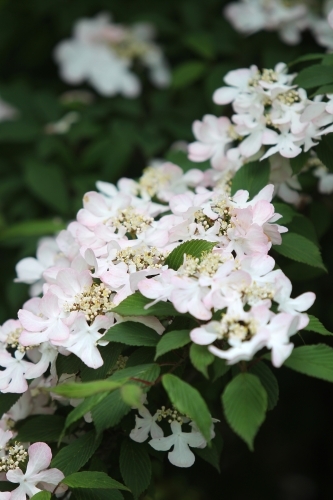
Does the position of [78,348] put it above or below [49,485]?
above

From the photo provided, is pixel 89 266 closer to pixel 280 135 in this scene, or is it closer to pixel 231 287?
pixel 231 287

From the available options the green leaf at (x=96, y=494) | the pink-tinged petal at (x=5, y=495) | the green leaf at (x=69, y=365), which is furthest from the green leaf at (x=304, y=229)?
the pink-tinged petal at (x=5, y=495)

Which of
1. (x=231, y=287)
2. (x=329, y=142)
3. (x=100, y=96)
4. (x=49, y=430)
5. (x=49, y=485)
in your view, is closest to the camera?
(x=231, y=287)

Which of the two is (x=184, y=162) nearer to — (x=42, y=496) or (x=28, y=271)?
(x=28, y=271)

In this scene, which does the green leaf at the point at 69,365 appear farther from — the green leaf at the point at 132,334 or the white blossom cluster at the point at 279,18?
the white blossom cluster at the point at 279,18

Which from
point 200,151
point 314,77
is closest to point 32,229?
point 200,151

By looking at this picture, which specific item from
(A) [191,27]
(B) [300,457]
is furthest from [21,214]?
(B) [300,457]

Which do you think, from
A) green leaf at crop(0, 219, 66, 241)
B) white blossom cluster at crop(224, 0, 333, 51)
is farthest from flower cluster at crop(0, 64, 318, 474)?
white blossom cluster at crop(224, 0, 333, 51)
